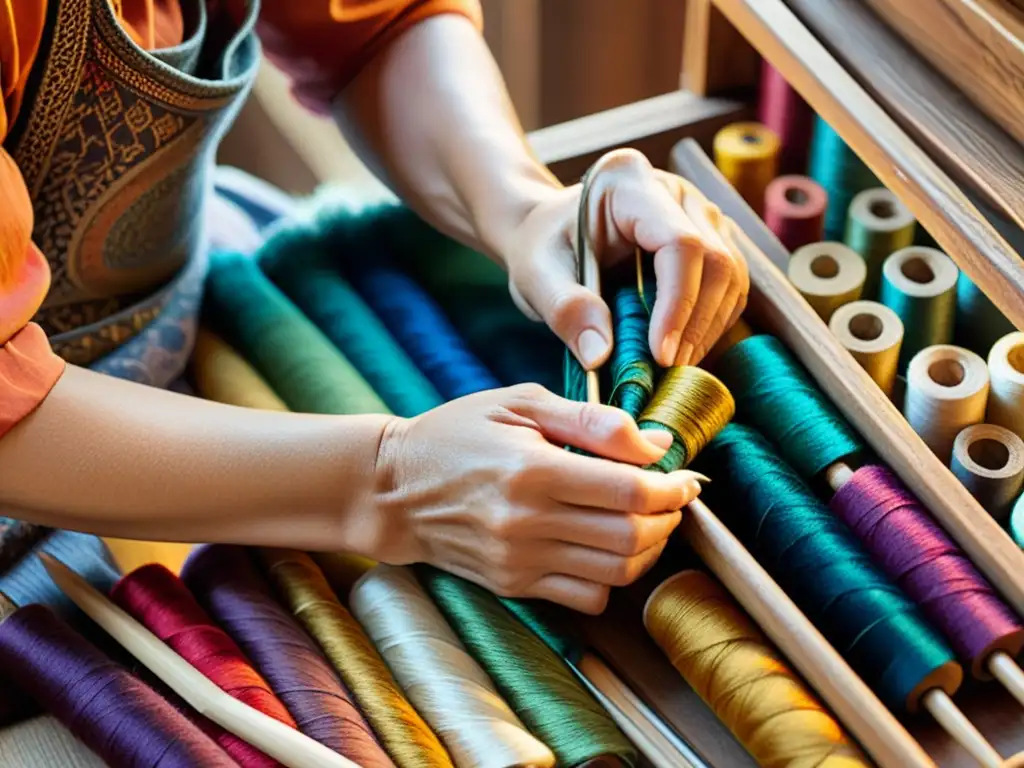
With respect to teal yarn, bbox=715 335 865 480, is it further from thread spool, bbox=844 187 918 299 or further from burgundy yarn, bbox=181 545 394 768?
burgundy yarn, bbox=181 545 394 768

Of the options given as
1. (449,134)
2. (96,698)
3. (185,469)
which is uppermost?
(449,134)

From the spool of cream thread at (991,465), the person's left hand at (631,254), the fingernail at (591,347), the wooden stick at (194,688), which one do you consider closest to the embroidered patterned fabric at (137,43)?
the wooden stick at (194,688)

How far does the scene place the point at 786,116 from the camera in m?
1.28

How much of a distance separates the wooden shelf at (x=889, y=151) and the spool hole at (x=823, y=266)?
12 cm

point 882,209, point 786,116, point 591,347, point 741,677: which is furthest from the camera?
point 786,116

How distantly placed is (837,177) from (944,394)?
0.33 metres

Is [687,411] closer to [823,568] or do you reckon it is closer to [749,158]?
[823,568]

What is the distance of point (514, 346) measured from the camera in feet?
3.66

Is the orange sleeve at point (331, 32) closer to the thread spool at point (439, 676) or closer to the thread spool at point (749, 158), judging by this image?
the thread spool at point (749, 158)

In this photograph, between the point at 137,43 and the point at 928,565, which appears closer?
the point at 928,565

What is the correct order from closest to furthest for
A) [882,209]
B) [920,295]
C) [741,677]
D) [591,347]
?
[741,677], [591,347], [920,295], [882,209]

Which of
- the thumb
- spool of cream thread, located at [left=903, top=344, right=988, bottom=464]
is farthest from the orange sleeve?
spool of cream thread, located at [left=903, top=344, right=988, bottom=464]

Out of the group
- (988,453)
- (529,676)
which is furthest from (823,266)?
(529,676)

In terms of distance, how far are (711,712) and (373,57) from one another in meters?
0.63
